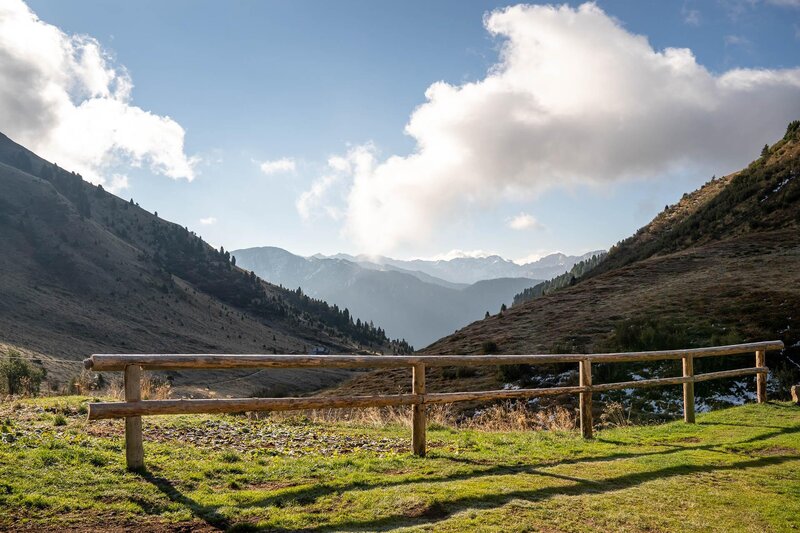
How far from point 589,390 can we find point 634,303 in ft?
65.4

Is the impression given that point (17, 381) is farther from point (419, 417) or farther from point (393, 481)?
point (393, 481)

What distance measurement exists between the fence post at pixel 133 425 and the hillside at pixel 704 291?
63.3 ft

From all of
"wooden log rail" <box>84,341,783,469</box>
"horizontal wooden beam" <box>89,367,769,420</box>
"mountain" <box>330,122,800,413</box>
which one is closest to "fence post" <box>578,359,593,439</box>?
"wooden log rail" <box>84,341,783,469</box>

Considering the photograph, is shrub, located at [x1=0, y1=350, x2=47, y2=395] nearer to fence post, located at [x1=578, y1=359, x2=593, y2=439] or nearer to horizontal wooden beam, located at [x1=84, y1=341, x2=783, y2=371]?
horizontal wooden beam, located at [x1=84, y1=341, x2=783, y2=371]

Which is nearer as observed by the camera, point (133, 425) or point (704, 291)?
point (133, 425)

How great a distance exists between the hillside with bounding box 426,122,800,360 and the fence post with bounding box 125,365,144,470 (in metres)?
19.3

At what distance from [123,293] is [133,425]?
4242 inches

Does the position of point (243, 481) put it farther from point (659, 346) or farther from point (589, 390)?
point (659, 346)

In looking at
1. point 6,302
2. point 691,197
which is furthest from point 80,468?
point 6,302

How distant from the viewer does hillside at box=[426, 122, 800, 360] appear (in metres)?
21.9

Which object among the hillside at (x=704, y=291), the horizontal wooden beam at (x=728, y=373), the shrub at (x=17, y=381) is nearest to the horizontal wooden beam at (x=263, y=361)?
the horizontal wooden beam at (x=728, y=373)

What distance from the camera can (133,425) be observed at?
269 inches

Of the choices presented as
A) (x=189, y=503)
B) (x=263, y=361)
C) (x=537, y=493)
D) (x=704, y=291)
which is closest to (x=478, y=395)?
(x=537, y=493)

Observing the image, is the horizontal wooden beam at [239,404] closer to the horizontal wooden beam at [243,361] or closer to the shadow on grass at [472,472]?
the horizontal wooden beam at [243,361]
